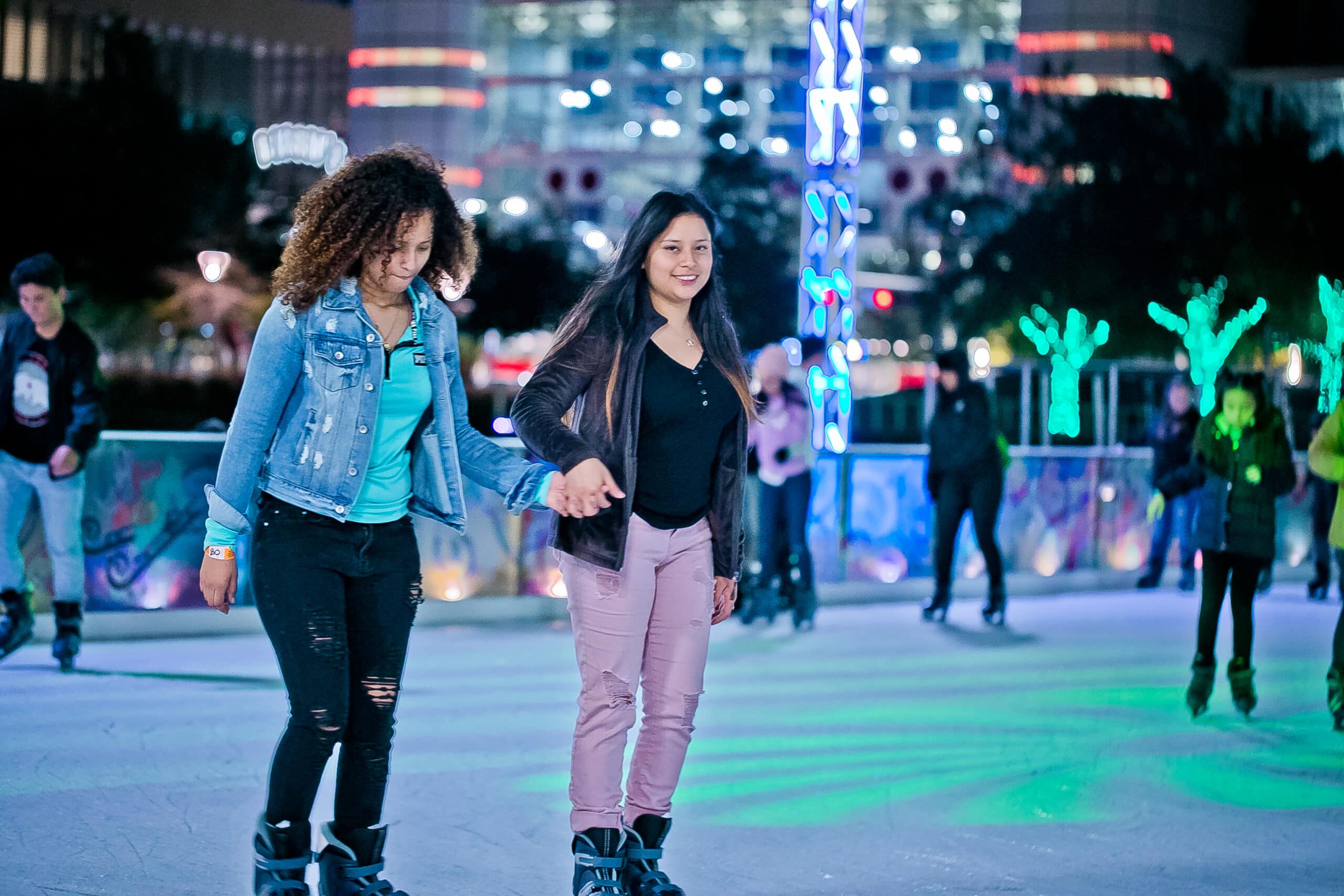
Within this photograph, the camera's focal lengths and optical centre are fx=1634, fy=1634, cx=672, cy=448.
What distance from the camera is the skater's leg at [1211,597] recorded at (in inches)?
278

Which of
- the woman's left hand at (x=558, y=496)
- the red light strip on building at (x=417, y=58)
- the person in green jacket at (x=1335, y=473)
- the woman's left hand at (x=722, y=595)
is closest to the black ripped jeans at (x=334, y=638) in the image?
the woman's left hand at (x=558, y=496)

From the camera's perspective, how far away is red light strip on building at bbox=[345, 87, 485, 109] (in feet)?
281

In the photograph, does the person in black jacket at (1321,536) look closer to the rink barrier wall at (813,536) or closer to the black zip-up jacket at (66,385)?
the rink barrier wall at (813,536)

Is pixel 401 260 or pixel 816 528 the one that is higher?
pixel 401 260

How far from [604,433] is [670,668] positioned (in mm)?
595

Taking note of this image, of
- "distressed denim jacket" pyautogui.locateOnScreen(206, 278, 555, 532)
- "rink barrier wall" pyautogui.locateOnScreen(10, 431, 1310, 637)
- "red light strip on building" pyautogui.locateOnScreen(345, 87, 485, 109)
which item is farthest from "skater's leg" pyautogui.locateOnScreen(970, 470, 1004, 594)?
"red light strip on building" pyautogui.locateOnScreen(345, 87, 485, 109)

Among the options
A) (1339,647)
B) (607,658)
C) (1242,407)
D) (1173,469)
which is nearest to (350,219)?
(607,658)

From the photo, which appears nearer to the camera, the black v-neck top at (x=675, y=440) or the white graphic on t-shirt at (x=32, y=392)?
the black v-neck top at (x=675, y=440)

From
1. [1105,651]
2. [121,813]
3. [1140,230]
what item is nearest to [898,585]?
[1105,651]

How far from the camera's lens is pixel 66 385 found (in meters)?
7.48

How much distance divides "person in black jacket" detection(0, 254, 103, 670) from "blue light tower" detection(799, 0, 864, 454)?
786 cm

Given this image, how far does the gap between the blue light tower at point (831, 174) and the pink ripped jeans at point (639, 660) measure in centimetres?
1037

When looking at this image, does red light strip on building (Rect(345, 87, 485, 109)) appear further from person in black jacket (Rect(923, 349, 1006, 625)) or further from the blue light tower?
person in black jacket (Rect(923, 349, 1006, 625))

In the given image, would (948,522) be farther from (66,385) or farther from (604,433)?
(604,433)
